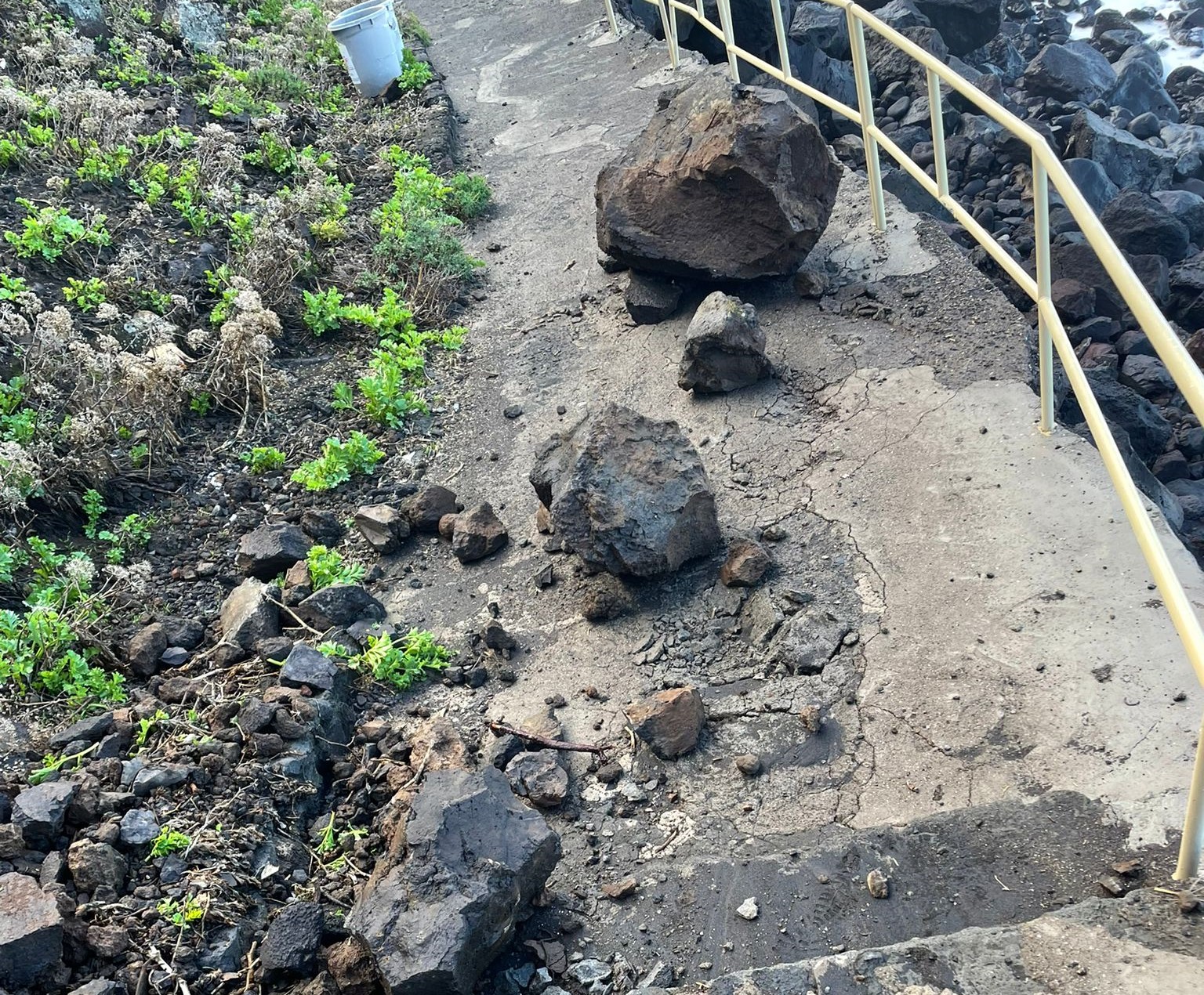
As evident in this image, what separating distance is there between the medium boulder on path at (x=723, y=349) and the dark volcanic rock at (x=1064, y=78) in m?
7.12

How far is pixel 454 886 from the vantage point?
8.70ft

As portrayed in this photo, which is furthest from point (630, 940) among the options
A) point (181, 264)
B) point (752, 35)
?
point (752, 35)

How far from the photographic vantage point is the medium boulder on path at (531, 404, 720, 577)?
3.95 meters

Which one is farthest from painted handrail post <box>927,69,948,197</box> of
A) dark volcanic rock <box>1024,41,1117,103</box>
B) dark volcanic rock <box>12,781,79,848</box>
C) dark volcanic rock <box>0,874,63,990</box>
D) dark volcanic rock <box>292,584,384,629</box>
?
dark volcanic rock <box>1024,41,1117,103</box>

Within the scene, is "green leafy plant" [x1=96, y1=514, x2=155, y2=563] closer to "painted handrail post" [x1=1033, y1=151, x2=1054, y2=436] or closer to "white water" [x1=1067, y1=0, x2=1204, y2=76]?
"painted handrail post" [x1=1033, y1=151, x2=1054, y2=436]

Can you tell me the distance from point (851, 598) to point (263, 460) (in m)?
3.12

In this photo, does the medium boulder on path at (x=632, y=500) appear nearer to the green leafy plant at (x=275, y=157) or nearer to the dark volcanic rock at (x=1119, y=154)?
the green leafy plant at (x=275, y=157)

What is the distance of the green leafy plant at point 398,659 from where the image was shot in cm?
402

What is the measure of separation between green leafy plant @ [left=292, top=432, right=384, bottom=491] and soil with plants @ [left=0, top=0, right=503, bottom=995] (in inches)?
0.6

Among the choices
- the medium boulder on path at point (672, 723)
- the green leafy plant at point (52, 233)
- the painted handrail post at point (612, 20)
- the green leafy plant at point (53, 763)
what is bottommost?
the medium boulder on path at point (672, 723)

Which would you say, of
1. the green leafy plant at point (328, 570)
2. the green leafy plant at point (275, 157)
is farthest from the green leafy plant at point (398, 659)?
the green leafy plant at point (275, 157)

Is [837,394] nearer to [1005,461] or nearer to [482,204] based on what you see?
[1005,461]

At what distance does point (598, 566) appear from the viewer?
4098mm

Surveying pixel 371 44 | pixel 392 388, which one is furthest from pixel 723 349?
pixel 371 44
